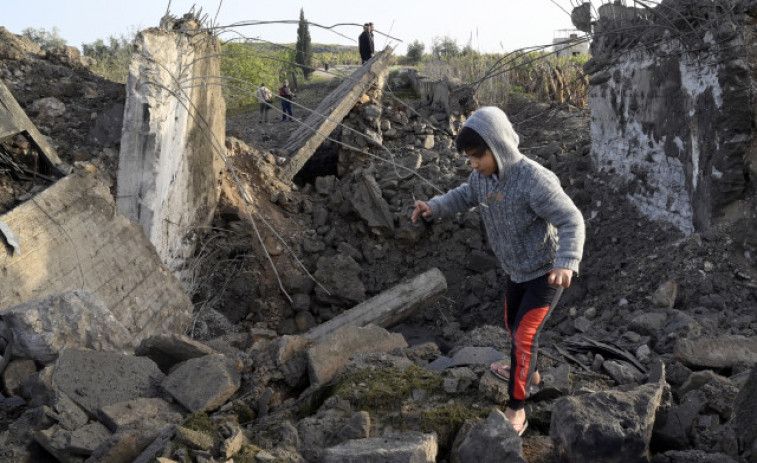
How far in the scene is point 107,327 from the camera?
11.5 feet

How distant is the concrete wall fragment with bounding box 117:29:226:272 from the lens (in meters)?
4.94

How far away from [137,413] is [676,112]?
4663mm

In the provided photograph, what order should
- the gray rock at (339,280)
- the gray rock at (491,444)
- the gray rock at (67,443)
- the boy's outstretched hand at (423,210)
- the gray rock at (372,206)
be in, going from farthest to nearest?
the gray rock at (372,206) < the gray rock at (339,280) < the boy's outstretched hand at (423,210) < the gray rock at (67,443) < the gray rock at (491,444)

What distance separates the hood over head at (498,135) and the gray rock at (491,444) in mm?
1116

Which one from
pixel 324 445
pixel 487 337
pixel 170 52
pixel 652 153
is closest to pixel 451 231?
pixel 652 153

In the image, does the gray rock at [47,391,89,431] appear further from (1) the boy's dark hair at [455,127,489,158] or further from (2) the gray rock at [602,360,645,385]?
(2) the gray rock at [602,360,645,385]

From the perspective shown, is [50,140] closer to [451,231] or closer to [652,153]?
[451,231]

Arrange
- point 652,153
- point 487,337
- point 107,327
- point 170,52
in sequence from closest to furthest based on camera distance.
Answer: point 107,327
point 487,337
point 170,52
point 652,153

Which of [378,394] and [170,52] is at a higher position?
[170,52]

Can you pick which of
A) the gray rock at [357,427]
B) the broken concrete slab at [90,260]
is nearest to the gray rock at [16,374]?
the broken concrete slab at [90,260]

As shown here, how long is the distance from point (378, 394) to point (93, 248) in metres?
2.59

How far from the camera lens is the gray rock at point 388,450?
2.15 metres

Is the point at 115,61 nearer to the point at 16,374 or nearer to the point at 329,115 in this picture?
the point at 329,115

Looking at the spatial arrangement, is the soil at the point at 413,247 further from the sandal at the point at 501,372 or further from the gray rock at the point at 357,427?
the gray rock at the point at 357,427
